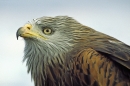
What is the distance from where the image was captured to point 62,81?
28.1ft

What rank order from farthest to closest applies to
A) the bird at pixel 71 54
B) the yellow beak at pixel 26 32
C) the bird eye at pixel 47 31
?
the bird eye at pixel 47 31, the yellow beak at pixel 26 32, the bird at pixel 71 54

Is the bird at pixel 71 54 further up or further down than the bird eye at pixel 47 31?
further down

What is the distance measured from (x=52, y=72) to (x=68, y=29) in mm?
560

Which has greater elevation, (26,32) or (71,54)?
(26,32)

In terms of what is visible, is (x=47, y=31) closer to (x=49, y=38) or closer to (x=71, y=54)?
(x=49, y=38)

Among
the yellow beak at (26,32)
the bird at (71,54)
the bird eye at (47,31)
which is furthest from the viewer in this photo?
the bird eye at (47,31)

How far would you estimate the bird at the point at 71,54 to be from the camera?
27.1 ft

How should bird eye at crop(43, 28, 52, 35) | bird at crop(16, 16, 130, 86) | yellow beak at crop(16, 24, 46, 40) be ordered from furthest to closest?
1. bird eye at crop(43, 28, 52, 35)
2. yellow beak at crop(16, 24, 46, 40)
3. bird at crop(16, 16, 130, 86)

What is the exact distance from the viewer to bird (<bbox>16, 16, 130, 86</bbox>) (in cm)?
826

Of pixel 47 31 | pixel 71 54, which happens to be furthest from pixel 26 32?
pixel 71 54

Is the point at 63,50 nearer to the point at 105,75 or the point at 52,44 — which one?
the point at 52,44

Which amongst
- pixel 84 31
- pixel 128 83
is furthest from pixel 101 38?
pixel 128 83

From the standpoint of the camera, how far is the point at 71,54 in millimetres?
8555

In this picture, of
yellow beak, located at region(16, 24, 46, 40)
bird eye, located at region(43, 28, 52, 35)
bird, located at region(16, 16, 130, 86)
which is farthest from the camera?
bird eye, located at region(43, 28, 52, 35)
